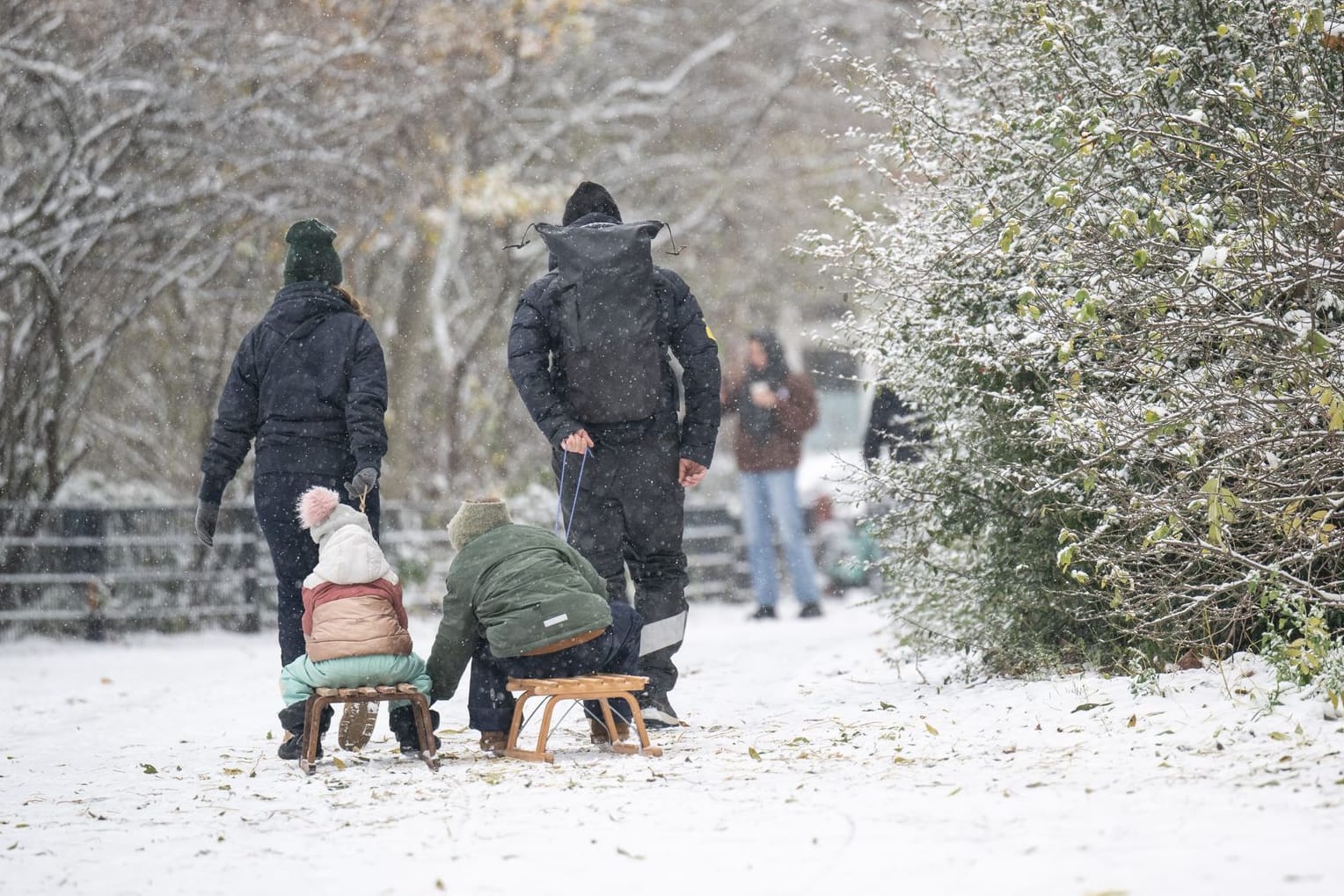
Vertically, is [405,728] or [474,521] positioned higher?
[474,521]

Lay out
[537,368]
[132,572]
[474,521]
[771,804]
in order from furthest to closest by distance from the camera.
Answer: [132,572] → [537,368] → [474,521] → [771,804]

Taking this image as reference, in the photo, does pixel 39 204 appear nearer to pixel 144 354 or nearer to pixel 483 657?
pixel 144 354

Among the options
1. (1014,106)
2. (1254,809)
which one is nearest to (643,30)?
(1014,106)

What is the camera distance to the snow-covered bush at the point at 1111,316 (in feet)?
18.0

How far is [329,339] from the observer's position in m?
6.66

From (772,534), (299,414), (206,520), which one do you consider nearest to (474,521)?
(299,414)

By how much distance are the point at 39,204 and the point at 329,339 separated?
7006 mm

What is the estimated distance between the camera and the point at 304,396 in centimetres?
656

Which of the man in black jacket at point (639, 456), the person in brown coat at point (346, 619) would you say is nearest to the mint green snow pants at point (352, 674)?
the person in brown coat at point (346, 619)

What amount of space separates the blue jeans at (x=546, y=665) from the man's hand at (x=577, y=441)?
2.13 feet

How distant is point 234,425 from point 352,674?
1.39m

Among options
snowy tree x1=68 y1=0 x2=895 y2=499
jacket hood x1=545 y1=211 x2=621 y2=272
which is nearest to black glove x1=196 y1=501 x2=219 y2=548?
jacket hood x1=545 y1=211 x2=621 y2=272

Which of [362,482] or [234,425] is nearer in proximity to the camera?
[362,482]

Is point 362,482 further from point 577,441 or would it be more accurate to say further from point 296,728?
point 296,728
